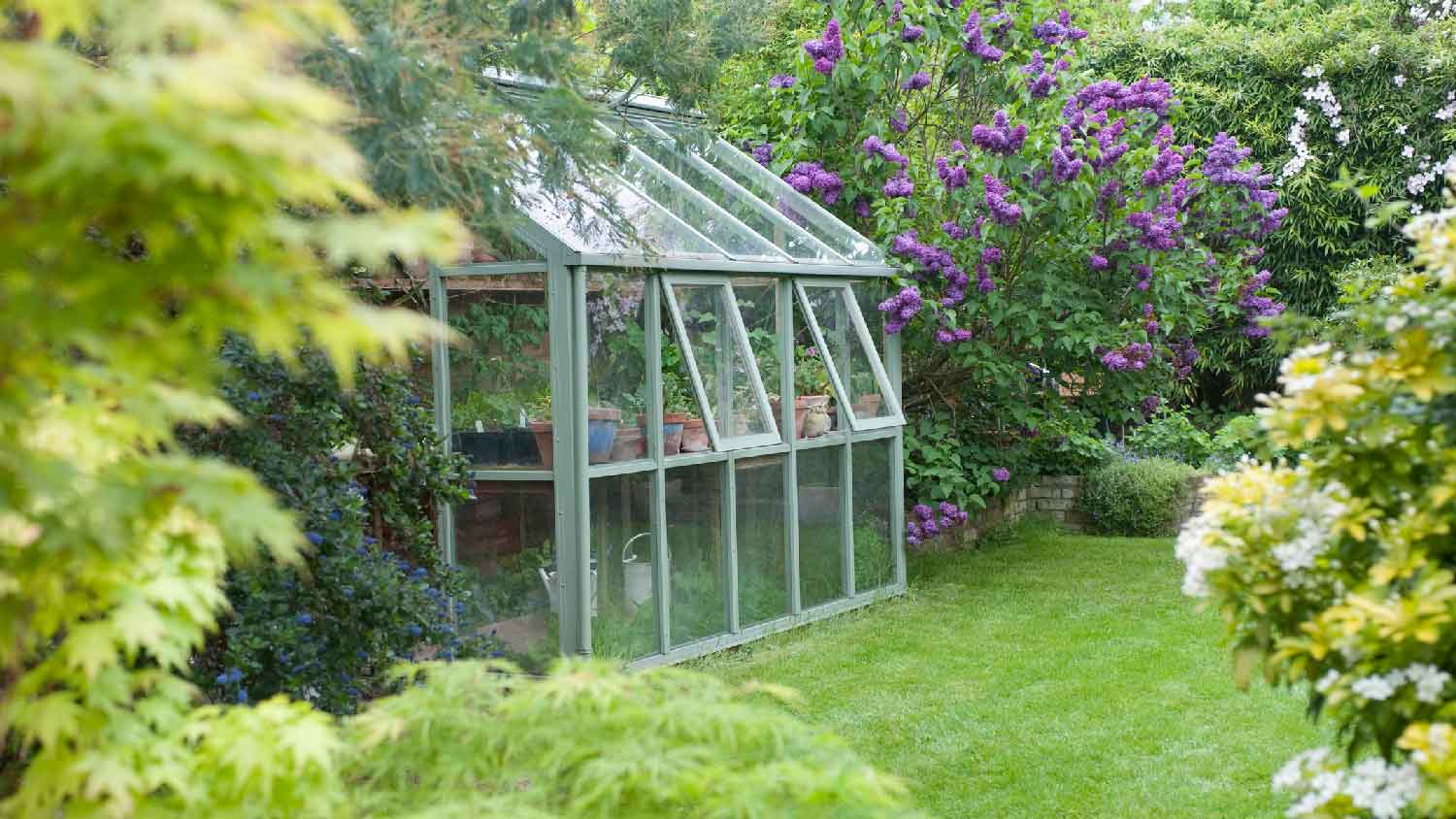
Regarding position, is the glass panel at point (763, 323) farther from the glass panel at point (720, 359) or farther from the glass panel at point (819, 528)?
the glass panel at point (819, 528)

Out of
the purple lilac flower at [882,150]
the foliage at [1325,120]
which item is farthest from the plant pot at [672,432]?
the foliage at [1325,120]

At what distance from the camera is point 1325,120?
12883 millimetres

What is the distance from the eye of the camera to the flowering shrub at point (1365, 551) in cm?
265

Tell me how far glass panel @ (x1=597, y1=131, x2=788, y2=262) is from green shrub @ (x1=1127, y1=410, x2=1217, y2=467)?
6.00 m

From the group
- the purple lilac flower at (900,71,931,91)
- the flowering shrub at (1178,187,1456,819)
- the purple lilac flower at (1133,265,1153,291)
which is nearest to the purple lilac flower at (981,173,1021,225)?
the purple lilac flower at (1133,265,1153,291)

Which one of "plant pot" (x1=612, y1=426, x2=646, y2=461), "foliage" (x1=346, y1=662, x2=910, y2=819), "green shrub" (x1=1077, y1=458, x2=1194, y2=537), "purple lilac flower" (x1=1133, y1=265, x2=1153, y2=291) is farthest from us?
"green shrub" (x1=1077, y1=458, x2=1194, y2=537)

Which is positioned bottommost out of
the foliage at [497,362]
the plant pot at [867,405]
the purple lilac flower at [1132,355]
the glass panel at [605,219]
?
the plant pot at [867,405]

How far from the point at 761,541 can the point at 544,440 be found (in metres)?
1.76

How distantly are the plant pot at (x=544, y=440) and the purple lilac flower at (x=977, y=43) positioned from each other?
15.5 ft

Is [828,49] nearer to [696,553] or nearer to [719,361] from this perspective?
[719,361]

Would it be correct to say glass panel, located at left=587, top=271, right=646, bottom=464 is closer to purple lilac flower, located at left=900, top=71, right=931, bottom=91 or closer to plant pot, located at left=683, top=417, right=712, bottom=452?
plant pot, located at left=683, top=417, right=712, bottom=452

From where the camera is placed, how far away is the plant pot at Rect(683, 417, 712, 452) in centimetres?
709

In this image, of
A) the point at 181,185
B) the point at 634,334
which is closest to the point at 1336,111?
the point at 634,334

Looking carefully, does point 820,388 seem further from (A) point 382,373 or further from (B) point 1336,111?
(B) point 1336,111
